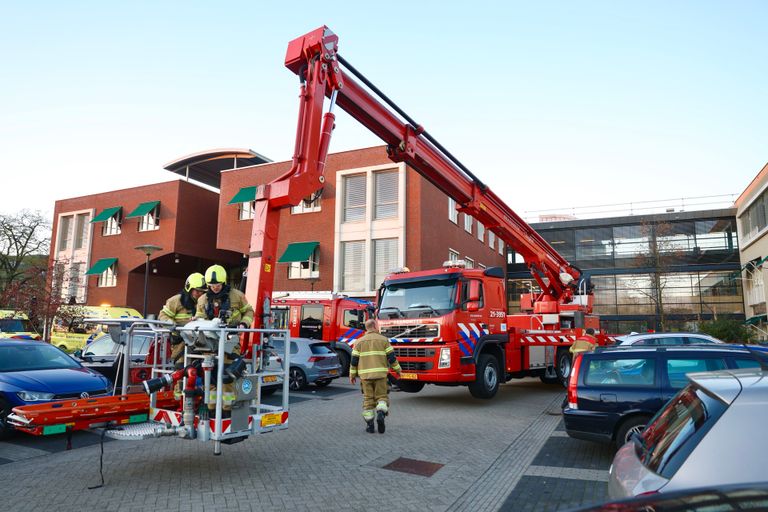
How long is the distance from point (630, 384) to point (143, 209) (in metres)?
31.4

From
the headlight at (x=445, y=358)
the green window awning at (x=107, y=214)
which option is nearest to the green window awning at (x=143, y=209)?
the green window awning at (x=107, y=214)

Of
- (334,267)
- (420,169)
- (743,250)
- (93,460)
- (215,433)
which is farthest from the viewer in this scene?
(743,250)

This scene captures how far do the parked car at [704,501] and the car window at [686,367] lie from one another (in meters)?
5.39

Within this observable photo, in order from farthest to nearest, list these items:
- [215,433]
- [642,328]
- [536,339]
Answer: [642,328] → [536,339] → [215,433]

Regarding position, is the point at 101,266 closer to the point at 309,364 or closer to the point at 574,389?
the point at 309,364

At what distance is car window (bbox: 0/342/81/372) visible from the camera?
28.4ft

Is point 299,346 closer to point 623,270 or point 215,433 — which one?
point 215,433

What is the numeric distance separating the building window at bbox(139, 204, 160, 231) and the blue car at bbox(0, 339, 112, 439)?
24.6 metres

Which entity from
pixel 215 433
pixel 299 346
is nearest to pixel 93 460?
pixel 215 433

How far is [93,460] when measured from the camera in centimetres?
697

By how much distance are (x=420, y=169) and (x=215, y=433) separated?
825cm

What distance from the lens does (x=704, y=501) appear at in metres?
1.66

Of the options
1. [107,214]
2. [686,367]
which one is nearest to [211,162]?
[107,214]

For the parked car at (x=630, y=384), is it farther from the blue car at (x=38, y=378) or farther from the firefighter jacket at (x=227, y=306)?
the blue car at (x=38, y=378)
